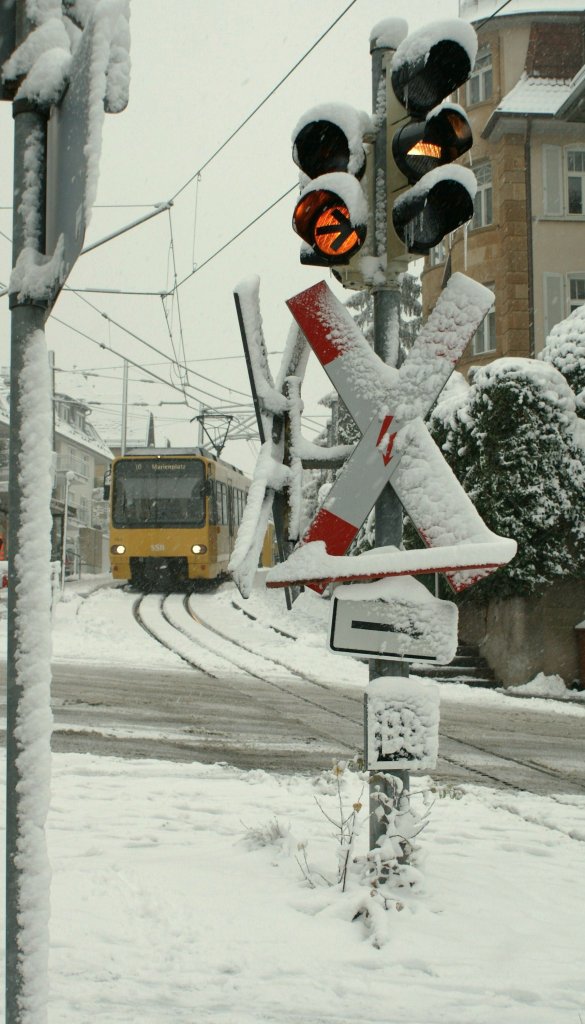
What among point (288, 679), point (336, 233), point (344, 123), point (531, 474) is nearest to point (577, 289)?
point (531, 474)

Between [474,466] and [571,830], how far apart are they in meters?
8.98

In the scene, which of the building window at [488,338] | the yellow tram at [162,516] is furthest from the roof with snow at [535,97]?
the yellow tram at [162,516]

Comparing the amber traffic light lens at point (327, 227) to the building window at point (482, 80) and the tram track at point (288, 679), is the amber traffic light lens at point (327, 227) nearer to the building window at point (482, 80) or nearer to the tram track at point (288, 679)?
the tram track at point (288, 679)

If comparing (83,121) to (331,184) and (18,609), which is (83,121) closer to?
(18,609)

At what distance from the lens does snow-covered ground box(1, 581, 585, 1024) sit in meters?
3.15

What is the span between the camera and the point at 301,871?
13.7ft

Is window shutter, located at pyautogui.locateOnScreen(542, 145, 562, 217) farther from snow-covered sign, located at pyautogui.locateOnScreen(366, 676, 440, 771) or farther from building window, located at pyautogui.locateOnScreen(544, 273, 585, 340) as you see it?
snow-covered sign, located at pyautogui.locateOnScreen(366, 676, 440, 771)

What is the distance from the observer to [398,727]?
3932mm

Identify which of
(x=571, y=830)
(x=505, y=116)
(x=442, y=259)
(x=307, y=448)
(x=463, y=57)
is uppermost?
(x=505, y=116)

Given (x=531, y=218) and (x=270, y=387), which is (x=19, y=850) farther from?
(x=531, y=218)

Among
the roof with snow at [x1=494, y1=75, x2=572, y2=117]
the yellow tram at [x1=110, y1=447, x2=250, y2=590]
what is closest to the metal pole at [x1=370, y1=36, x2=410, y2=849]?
the yellow tram at [x1=110, y1=447, x2=250, y2=590]

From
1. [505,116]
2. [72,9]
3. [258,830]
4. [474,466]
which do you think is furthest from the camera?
[505,116]

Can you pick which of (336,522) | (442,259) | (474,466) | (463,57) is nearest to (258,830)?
(336,522)

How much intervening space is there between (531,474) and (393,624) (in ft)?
32.6
